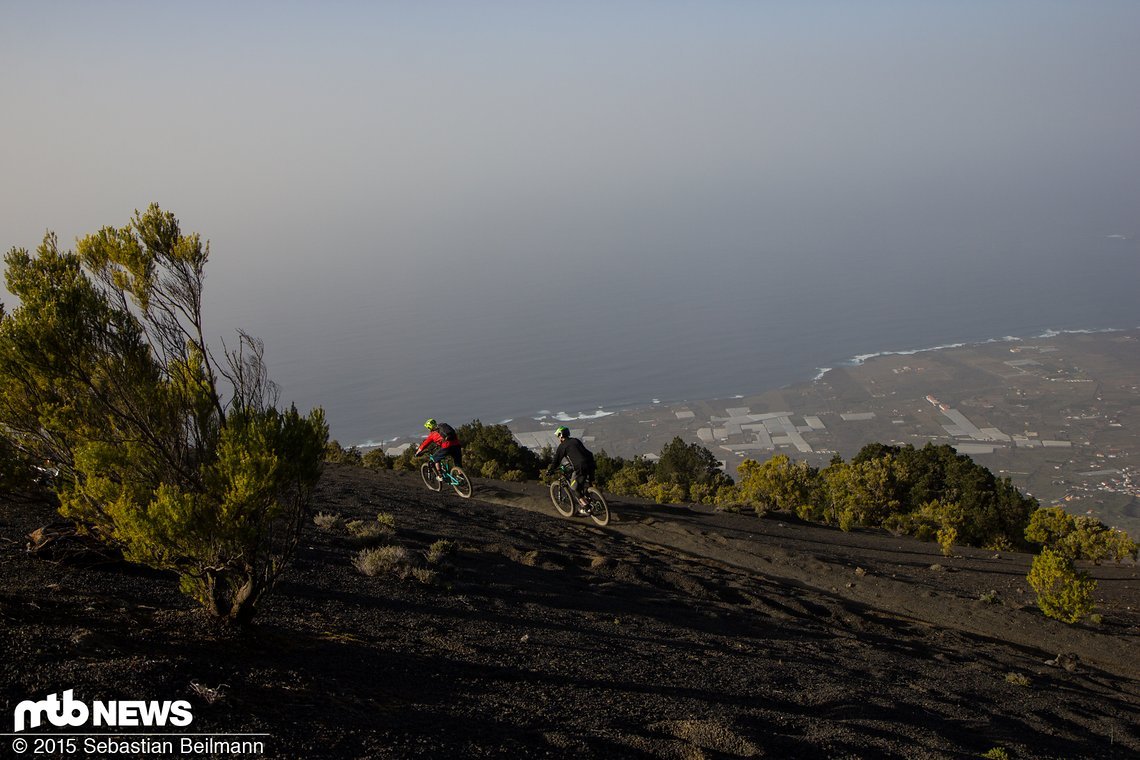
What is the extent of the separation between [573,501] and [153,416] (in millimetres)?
13047

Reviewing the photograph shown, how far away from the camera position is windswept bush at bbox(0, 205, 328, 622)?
304 inches

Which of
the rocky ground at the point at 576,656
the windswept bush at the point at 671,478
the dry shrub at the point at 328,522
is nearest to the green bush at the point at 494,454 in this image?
the windswept bush at the point at 671,478

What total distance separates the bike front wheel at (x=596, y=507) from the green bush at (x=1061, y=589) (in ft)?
32.3

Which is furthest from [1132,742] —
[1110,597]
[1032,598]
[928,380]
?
[928,380]

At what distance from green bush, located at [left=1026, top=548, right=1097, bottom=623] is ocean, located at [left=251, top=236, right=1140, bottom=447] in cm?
9009

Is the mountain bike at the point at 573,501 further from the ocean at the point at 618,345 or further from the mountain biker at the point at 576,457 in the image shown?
the ocean at the point at 618,345

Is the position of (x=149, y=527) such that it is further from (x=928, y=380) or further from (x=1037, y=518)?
(x=928, y=380)

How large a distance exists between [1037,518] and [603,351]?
134184 millimetres

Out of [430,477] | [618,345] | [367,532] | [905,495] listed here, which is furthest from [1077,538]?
[618,345]

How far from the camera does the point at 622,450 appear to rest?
93688 mm

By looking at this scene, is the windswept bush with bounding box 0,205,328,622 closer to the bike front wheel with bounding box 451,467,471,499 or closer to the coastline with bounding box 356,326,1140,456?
the bike front wheel with bounding box 451,467,471,499

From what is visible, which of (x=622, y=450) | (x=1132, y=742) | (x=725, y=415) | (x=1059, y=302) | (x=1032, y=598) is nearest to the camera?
(x=1132, y=742)

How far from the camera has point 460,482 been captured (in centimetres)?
2186

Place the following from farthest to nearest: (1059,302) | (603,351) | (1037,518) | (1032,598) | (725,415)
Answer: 1. (1059,302)
2. (603,351)
3. (725,415)
4. (1037,518)
5. (1032,598)
